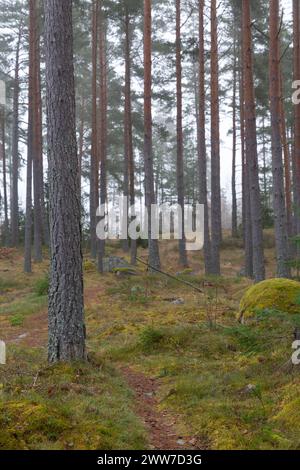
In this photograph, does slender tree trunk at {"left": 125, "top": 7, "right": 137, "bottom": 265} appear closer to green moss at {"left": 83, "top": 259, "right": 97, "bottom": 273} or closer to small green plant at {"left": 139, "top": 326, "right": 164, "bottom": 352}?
green moss at {"left": 83, "top": 259, "right": 97, "bottom": 273}

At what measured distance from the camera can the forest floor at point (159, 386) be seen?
4.48 metres

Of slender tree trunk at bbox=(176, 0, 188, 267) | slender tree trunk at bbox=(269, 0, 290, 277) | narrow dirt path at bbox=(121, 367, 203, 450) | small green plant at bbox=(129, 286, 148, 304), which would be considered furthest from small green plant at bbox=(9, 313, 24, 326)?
slender tree trunk at bbox=(176, 0, 188, 267)

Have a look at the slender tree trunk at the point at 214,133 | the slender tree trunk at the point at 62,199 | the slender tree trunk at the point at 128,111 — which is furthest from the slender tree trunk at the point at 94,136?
the slender tree trunk at the point at 62,199

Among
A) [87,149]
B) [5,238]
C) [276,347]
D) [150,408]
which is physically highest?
[87,149]

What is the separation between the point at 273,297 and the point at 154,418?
4.03 metres

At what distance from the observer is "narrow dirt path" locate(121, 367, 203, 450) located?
4.75 meters

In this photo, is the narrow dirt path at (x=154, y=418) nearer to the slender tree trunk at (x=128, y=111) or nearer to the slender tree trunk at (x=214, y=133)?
the slender tree trunk at (x=214, y=133)

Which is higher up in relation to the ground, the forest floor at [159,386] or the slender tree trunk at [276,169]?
the slender tree trunk at [276,169]

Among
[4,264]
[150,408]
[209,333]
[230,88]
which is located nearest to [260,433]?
[150,408]

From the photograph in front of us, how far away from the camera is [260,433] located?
4.64 meters

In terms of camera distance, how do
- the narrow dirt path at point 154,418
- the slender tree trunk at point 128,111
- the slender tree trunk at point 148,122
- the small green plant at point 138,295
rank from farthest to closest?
the slender tree trunk at point 128,111 → the slender tree trunk at point 148,122 → the small green plant at point 138,295 → the narrow dirt path at point 154,418

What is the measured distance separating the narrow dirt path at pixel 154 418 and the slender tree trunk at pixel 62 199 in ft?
3.41
